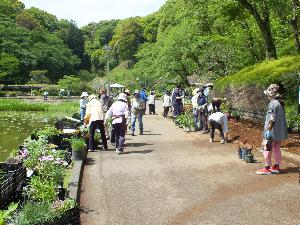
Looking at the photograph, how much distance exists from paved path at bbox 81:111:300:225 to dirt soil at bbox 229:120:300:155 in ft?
4.94

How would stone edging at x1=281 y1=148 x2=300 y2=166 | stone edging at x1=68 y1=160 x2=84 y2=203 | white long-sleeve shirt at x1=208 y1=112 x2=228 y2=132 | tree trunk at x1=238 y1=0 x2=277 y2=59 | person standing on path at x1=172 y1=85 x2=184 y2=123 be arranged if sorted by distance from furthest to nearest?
person standing on path at x1=172 y1=85 x2=184 y2=123 < tree trunk at x1=238 y1=0 x2=277 y2=59 < white long-sleeve shirt at x1=208 y1=112 x2=228 y2=132 < stone edging at x1=281 y1=148 x2=300 y2=166 < stone edging at x1=68 y1=160 x2=84 y2=203

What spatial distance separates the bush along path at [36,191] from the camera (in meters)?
5.88

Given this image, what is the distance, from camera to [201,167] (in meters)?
11.3

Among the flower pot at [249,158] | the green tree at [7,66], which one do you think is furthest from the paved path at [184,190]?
the green tree at [7,66]

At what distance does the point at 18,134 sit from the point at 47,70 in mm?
64307

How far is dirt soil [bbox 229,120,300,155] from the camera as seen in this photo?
1337cm

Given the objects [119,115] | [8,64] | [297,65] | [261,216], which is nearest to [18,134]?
[119,115]

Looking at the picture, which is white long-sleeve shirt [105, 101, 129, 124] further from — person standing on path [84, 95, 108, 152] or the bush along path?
the bush along path

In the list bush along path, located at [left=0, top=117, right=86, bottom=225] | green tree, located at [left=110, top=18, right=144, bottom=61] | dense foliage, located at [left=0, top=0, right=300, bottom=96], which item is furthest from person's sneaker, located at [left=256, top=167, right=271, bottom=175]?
green tree, located at [left=110, top=18, right=144, bottom=61]

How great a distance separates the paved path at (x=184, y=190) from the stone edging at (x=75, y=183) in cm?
18

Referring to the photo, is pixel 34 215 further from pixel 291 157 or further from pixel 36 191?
pixel 291 157

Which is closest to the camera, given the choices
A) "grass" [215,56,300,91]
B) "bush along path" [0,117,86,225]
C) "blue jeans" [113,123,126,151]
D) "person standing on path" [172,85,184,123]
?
"bush along path" [0,117,86,225]

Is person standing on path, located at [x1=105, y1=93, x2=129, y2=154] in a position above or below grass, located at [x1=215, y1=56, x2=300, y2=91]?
below

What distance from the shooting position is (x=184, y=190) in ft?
29.4
